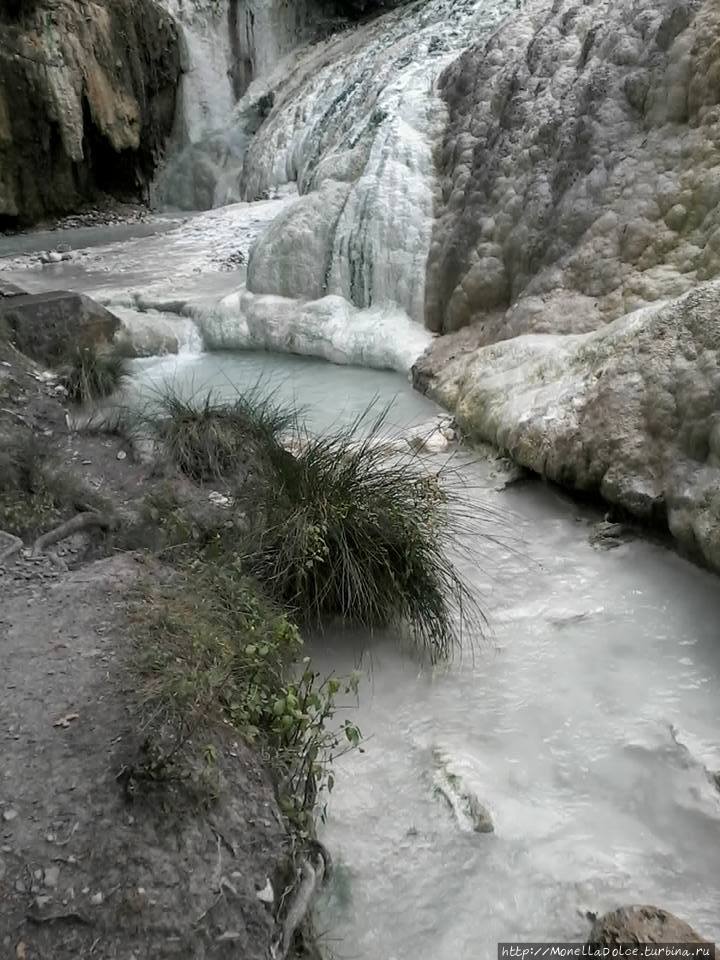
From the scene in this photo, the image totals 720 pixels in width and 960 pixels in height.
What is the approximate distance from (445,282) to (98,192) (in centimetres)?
934

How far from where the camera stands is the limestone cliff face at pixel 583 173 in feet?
15.6

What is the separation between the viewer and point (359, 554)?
279cm

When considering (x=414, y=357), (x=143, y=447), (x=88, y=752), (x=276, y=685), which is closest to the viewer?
(x=88, y=752)

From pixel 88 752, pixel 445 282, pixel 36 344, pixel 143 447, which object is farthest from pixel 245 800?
pixel 445 282

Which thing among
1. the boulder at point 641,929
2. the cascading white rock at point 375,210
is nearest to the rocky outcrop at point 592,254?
the cascading white rock at point 375,210

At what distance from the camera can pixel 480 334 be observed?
222 inches

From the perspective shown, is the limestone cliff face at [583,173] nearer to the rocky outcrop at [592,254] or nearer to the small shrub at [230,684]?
the rocky outcrop at [592,254]

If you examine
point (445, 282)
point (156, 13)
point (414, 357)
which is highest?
point (156, 13)

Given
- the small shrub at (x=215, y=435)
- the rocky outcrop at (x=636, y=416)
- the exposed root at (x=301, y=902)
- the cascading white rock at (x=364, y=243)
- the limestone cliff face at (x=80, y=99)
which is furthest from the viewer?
the limestone cliff face at (x=80, y=99)

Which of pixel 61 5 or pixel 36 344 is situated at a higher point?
pixel 61 5

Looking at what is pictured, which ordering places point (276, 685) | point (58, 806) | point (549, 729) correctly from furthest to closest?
point (549, 729) < point (276, 685) < point (58, 806)

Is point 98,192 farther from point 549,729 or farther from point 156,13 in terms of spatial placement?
point 549,729

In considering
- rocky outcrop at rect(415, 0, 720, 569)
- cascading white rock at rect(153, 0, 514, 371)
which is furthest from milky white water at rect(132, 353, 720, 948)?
cascading white rock at rect(153, 0, 514, 371)

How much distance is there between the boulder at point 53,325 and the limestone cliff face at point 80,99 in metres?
7.41
